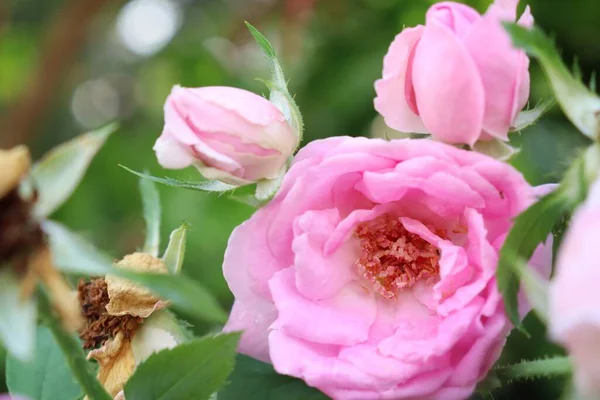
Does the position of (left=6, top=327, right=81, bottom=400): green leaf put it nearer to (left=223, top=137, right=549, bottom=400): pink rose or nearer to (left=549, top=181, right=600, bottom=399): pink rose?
(left=223, top=137, right=549, bottom=400): pink rose

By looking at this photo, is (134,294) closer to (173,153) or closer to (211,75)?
(173,153)

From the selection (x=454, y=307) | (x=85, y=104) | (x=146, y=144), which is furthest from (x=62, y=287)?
(x=85, y=104)

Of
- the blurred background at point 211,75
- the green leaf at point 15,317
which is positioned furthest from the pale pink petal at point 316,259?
the blurred background at point 211,75

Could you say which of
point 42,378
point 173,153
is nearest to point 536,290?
point 173,153

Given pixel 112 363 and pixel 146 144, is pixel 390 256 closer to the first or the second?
pixel 112 363

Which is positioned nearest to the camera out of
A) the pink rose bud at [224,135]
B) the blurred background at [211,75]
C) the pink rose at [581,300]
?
the pink rose at [581,300]

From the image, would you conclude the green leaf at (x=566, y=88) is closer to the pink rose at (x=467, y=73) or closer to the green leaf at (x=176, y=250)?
the pink rose at (x=467, y=73)
